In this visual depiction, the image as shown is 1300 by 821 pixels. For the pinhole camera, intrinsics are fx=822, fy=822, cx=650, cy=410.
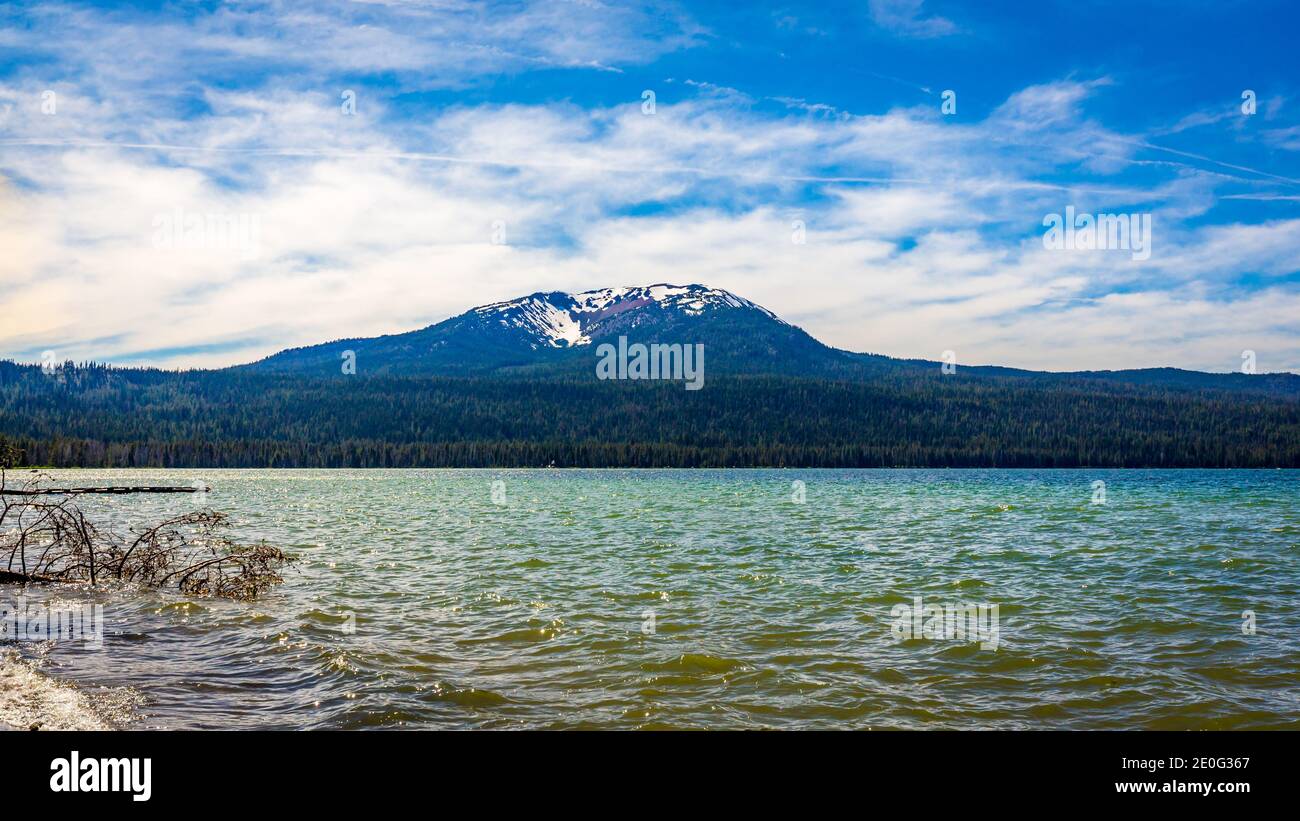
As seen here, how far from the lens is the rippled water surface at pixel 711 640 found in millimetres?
12695

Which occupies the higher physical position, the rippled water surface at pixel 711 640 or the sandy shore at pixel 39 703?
the sandy shore at pixel 39 703

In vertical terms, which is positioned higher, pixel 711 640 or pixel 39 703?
pixel 39 703

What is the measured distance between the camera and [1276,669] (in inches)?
578

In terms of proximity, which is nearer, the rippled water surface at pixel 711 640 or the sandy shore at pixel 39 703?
the sandy shore at pixel 39 703

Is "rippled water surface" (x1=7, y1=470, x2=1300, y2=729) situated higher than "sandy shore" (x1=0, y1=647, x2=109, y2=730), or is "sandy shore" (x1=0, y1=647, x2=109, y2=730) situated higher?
"sandy shore" (x1=0, y1=647, x2=109, y2=730)

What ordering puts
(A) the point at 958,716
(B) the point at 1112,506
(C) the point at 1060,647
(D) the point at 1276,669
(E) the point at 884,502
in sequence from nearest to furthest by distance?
(A) the point at 958,716, (D) the point at 1276,669, (C) the point at 1060,647, (B) the point at 1112,506, (E) the point at 884,502

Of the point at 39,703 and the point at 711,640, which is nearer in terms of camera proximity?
the point at 39,703

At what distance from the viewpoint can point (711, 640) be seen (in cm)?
1697

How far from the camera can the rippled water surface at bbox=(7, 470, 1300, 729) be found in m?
12.7

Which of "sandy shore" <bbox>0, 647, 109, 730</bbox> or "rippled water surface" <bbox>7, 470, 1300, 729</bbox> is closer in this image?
"sandy shore" <bbox>0, 647, 109, 730</bbox>
